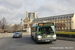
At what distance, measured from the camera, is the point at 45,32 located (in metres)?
13.2

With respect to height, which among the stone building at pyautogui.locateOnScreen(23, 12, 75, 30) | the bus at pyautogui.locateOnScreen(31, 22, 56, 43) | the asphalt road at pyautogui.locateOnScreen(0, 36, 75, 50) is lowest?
the asphalt road at pyautogui.locateOnScreen(0, 36, 75, 50)

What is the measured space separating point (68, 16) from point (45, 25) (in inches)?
3544

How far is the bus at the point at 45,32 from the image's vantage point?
12.8 metres

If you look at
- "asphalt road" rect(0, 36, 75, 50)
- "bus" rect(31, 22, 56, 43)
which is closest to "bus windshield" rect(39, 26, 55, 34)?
"bus" rect(31, 22, 56, 43)

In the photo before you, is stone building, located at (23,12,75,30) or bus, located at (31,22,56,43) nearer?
bus, located at (31,22,56,43)

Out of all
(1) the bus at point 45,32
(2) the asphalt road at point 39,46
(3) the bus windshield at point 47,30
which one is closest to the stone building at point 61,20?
(3) the bus windshield at point 47,30

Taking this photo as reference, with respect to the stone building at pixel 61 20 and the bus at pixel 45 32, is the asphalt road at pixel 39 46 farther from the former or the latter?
the stone building at pixel 61 20

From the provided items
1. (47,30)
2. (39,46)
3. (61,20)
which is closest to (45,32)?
(47,30)

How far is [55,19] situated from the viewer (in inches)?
4262

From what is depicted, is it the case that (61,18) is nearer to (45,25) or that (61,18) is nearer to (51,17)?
(51,17)

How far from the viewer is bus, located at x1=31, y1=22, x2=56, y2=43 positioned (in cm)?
1283

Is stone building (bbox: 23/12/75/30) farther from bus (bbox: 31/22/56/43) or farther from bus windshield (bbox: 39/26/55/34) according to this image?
bus (bbox: 31/22/56/43)

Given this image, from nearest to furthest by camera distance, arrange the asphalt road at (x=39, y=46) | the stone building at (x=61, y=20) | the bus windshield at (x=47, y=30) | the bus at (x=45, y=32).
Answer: the asphalt road at (x=39, y=46), the bus at (x=45, y=32), the bus windshield at (x=47, y=30), the stone building at (x=61, y=20)

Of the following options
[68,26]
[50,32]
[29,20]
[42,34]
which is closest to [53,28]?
[50,32]
